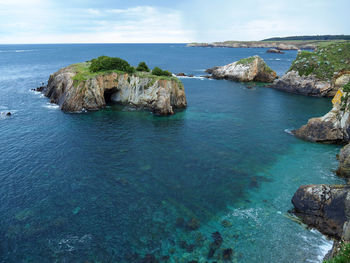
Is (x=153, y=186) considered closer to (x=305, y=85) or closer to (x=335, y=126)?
(x=335, y=126)

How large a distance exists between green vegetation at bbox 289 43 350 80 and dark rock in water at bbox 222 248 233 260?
273ft

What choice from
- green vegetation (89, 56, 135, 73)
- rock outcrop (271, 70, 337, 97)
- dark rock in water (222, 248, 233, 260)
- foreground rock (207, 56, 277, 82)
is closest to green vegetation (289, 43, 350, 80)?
rock outcrop (271, 70, 337, 97)

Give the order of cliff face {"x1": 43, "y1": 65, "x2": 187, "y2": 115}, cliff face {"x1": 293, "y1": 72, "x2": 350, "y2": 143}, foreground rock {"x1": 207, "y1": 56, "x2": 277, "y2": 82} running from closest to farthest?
cliff face {"x1": 293, "y1": 72, "x2": 350, "y2": 143}, cliff face {"x1": 43, "y1": 65, "x2": 187, "y2": 115}, foreground rock {"x1": 207, "y1": 56, "x2": 277, "y2": 82}

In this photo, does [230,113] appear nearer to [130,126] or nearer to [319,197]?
[130,126]

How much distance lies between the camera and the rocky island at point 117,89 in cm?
6272

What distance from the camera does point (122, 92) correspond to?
223 feet

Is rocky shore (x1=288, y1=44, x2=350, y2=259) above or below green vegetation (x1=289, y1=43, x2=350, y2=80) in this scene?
below

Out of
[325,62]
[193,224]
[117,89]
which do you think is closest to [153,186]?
[193,224]

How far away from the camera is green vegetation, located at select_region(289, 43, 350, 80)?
3285 inches

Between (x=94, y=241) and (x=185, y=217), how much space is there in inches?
382

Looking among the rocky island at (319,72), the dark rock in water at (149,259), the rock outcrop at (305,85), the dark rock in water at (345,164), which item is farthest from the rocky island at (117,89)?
the rocky island at (319,72)

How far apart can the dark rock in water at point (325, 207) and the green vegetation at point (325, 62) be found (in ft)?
240

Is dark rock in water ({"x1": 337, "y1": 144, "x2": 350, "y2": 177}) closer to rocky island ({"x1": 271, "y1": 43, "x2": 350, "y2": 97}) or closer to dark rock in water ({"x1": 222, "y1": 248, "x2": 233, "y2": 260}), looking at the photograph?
dark rock in water ({"x1": 222, "y1": 248, "x2": 233, "y2": 260})

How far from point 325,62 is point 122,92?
7411 centimetres
